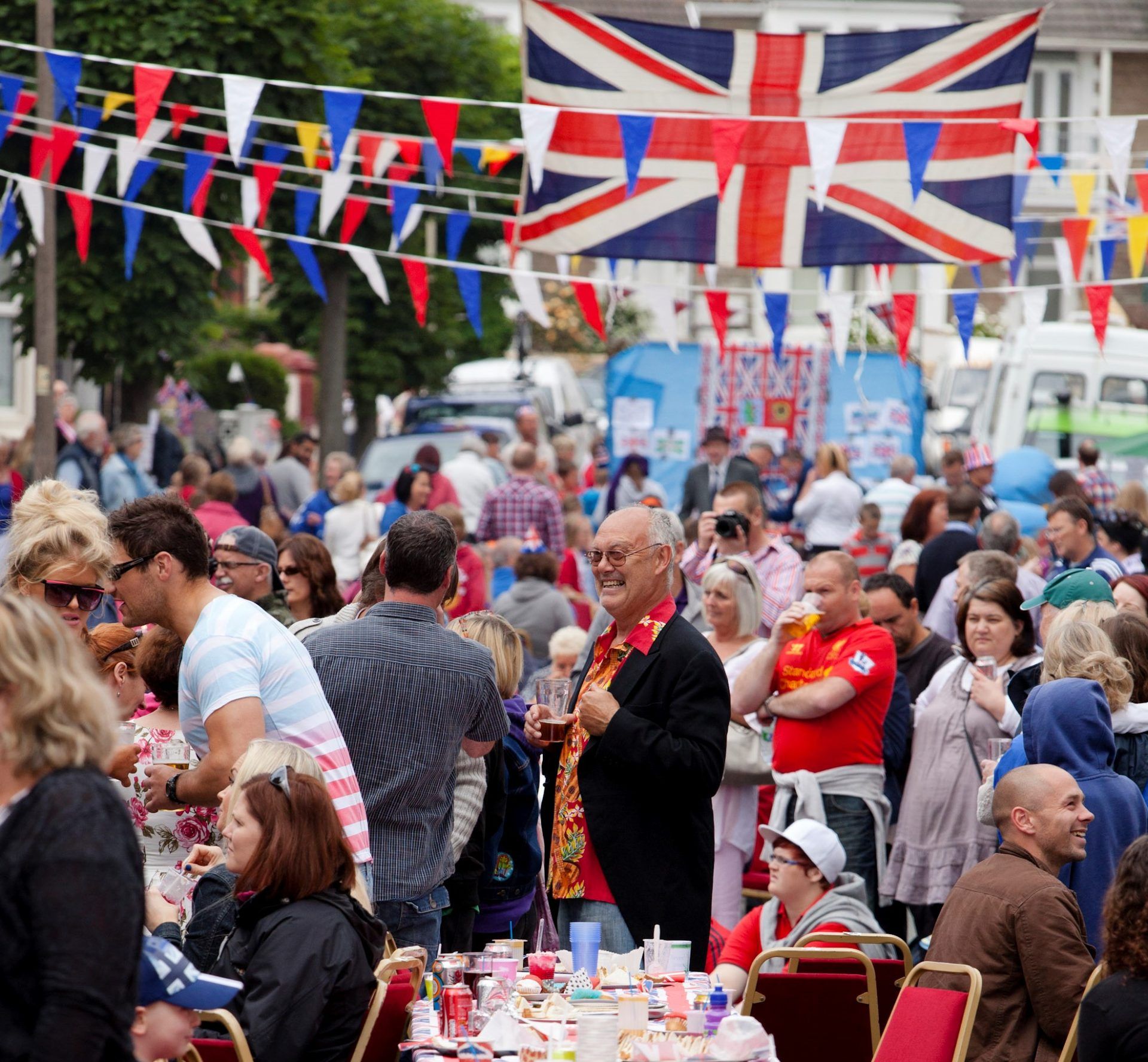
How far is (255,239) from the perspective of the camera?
11.6 meters

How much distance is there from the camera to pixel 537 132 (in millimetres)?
9633

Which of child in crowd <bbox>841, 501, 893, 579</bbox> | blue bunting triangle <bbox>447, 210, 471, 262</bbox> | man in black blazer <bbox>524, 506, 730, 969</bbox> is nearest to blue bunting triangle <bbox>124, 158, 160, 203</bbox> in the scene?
blue bunting triangle <bbox>447, 210, 471, 262</bbox>

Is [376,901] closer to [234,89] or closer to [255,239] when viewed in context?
[234,89]

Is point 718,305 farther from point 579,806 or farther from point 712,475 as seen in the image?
point 579,806

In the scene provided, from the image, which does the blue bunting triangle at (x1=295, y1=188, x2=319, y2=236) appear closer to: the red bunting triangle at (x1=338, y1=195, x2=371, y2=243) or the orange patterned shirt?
the red bunting triangle at (x1=338, y1=195, x2=371, y2=243)

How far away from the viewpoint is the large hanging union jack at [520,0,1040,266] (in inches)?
392

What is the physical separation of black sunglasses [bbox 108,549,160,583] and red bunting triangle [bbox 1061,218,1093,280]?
823 centimetres

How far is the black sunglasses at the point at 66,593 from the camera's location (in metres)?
4.87

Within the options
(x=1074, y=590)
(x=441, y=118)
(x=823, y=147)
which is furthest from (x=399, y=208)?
(x=1074, y=590)

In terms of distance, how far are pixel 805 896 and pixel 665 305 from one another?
21.2 ft

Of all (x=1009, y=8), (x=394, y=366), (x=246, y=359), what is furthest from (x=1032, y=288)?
(x=1009, y=8)

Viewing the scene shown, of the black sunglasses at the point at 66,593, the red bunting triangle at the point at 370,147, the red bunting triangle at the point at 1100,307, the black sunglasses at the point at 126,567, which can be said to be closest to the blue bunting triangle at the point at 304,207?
the red bunting triangle at the point at 370,147

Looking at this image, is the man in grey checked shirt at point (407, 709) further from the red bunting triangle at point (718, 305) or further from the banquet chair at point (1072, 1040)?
the red bunting triangle at point (718, 305)

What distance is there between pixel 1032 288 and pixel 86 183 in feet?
21.0
